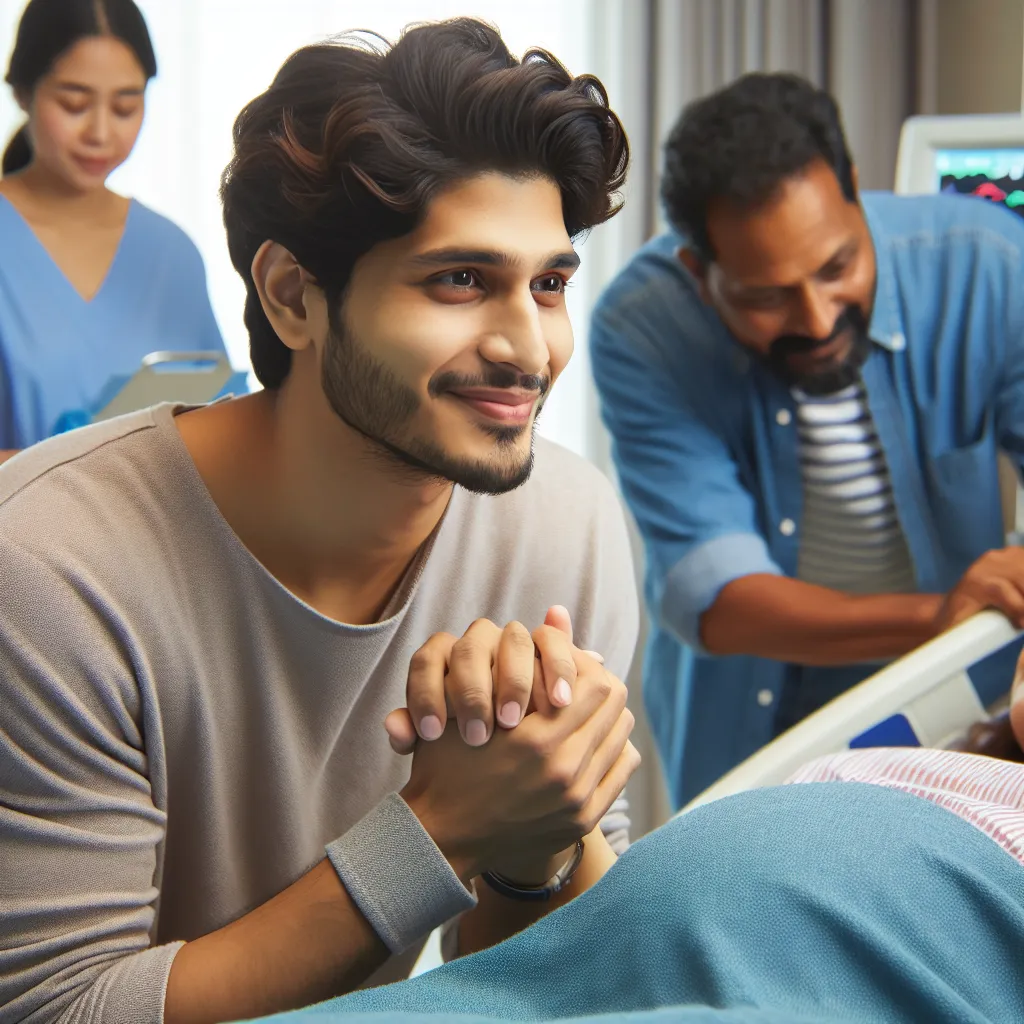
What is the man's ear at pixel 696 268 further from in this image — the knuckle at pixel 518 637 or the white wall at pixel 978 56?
the white wall at pixel 978 56

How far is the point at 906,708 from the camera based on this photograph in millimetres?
1155

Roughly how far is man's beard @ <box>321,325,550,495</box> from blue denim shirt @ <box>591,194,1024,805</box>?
733 mm

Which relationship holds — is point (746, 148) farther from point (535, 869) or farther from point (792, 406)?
point (535, 869)

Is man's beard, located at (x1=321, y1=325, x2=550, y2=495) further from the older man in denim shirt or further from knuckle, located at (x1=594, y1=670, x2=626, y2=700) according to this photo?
the older man in denim shirt

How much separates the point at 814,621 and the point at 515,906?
65 cm

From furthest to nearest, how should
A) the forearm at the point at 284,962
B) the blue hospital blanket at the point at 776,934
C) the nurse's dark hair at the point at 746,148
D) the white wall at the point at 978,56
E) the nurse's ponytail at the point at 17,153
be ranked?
1. the white wall at the point at 978,56
2. the nurse's ponytail at the point at 17,153
3. the nurse's dark hair at the point at 746,148
4. the forearm at the point at 284,962
5. the blue hospital blanket at the point at 776,934

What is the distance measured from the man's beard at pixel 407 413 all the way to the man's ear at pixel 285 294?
34 mm

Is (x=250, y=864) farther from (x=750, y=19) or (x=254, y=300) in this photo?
(x=750, y=19)

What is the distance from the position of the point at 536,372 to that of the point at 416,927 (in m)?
0.37

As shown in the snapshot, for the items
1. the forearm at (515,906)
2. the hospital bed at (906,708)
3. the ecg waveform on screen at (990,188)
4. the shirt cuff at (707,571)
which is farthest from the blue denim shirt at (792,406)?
the forearm at (515,906)

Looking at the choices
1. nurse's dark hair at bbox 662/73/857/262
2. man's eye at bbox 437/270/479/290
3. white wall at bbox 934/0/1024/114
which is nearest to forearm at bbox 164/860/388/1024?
man's eye at bbox 437/270/479/290

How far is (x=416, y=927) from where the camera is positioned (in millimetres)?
798

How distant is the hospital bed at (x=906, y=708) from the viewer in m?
1.04

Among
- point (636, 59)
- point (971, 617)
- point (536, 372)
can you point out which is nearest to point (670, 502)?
point (971, 617)
